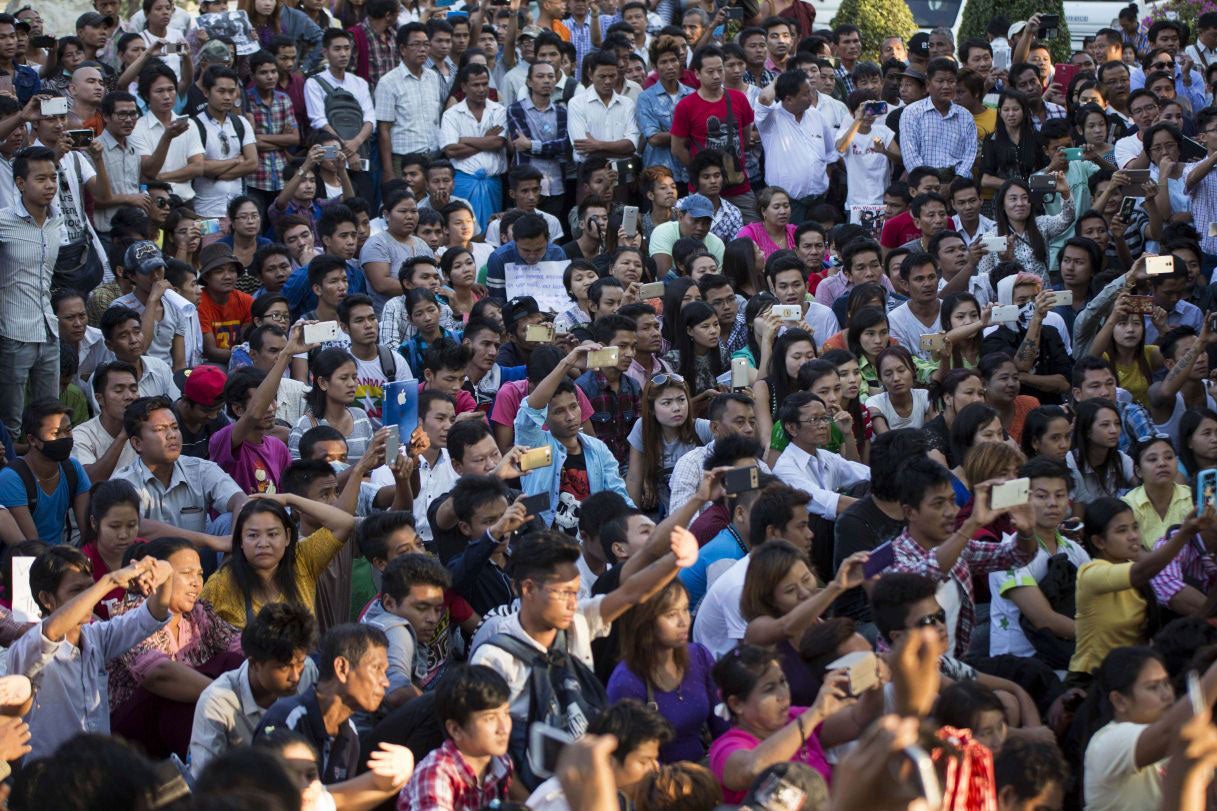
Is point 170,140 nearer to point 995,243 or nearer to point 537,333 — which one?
point 537,333

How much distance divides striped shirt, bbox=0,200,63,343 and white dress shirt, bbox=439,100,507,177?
382 cm

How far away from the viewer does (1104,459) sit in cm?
832

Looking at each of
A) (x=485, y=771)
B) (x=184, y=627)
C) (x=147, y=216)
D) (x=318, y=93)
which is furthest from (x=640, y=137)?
(x=485, y=771)

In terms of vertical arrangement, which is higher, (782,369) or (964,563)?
(782,369)

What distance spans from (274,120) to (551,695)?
25.6 ft

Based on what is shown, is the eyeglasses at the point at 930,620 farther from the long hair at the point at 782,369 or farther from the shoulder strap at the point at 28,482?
the shoulder strap at the point at 28,482

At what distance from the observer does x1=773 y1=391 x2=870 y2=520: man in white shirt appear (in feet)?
25.9

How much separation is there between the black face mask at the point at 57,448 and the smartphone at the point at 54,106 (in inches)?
104

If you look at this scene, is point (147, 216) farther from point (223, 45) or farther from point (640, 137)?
point (640, 137)

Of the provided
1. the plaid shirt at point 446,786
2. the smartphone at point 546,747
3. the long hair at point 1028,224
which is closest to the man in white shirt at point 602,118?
the long hair at point 1028,224

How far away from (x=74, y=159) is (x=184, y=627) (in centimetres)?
485

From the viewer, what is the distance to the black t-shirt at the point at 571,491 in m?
7.89

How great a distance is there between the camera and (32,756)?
19.2ft

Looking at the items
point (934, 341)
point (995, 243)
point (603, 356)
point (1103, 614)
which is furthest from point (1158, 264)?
point (1103, 614)
